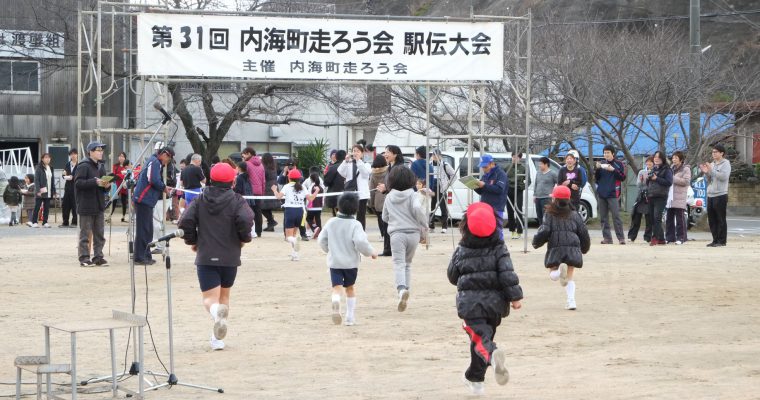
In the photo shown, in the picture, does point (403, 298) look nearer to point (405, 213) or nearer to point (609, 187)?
point (405, 213)

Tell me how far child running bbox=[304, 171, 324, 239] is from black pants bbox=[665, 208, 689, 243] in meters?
6.68

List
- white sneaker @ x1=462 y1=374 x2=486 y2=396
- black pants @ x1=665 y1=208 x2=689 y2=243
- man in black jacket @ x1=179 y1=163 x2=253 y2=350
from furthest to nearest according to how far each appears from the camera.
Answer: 1. black pants @ x1=665 y1=208 x2=689 y2=243
2. man in black jacket @ x1=179 y1=163 x2=253 y2=350
3. white sneaker @ x1=462 y1=374 x2=486 y2=396

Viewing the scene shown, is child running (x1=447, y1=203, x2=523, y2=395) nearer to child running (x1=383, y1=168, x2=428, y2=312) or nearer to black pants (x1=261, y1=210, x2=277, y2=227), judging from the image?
child running (x1=383, y1=168, x2=428, y2=312)

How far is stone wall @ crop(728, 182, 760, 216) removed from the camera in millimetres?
37219

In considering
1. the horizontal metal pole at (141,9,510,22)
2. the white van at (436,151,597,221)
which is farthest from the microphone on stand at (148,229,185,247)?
the white van at (436,151,597,221)

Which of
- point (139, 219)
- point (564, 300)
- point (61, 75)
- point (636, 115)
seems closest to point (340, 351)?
point (564, 300)

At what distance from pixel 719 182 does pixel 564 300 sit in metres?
8.22

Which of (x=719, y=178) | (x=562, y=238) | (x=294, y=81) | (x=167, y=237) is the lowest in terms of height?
(x=562, y=238)

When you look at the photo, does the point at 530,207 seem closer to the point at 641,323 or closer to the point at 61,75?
the point at 641,323

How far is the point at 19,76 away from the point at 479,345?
37.1 m

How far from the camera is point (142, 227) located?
55.1 ft

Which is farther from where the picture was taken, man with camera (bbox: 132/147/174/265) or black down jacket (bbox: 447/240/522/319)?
man with camera (bbox: 132/147/174/265)

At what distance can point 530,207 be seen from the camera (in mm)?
25969

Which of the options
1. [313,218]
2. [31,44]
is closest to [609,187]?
[313,218]
